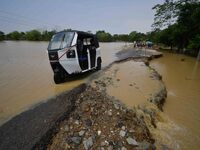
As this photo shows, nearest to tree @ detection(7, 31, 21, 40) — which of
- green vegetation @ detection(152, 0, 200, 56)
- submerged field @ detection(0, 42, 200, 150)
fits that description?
green vegetation @ detection(152, 0, 200, 56)

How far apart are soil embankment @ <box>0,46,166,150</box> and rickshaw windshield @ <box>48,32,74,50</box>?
10.2 feet

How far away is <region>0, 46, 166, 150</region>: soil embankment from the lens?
117 inches

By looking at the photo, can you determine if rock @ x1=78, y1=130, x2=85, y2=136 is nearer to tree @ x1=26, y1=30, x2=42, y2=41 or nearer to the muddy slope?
the muddy slope

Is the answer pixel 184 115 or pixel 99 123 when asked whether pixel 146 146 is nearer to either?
pixel 99 123

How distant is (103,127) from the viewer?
11.2 feet

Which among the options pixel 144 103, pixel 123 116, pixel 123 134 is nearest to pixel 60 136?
pixel 123 134

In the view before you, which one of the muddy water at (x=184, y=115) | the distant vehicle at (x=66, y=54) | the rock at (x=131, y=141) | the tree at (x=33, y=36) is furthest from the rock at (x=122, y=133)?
the tree at (x=33, y=36)

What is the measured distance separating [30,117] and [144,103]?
11.2ft

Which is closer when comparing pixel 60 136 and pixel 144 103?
pixel 60 136

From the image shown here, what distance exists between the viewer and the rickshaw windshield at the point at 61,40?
6.99 meters

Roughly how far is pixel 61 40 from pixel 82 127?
15.7ft

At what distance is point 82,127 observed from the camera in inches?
133

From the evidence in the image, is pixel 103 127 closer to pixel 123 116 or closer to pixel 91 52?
pixel 123 116

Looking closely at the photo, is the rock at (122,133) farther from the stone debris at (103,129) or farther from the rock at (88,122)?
the rock at (88,122)
